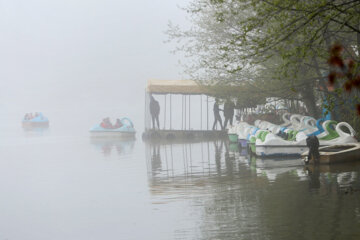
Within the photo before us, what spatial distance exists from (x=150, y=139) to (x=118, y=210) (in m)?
21.6

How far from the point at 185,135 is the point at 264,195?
20.8m

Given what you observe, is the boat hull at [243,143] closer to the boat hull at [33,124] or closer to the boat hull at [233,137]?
the boat hull at [233,137]

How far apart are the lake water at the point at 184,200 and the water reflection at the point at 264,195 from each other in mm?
15

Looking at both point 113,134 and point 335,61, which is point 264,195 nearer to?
point 335,61

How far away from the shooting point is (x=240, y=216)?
9.42m

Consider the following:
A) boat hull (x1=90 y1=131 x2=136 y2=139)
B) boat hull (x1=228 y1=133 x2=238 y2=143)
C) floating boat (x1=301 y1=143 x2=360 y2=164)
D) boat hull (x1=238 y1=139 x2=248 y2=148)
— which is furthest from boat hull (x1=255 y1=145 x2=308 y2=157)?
boat hull (x1=90 y1=131 x2=136 y2=139)

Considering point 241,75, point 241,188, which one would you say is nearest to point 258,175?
point 241,188

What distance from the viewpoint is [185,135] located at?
3212 centimetres

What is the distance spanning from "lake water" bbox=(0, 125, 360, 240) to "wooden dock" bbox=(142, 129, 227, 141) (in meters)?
11.7

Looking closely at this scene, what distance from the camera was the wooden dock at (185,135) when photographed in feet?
105

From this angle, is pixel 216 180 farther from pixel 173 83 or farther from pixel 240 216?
pixel 173 83

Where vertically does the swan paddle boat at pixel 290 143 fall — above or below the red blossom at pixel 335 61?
below

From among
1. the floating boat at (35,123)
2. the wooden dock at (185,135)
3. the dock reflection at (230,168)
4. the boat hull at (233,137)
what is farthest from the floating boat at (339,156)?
the floating boat at (35,123)

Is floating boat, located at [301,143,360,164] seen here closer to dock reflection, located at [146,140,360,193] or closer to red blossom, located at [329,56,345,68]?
dock reflection, located at [146,140,360,193]
